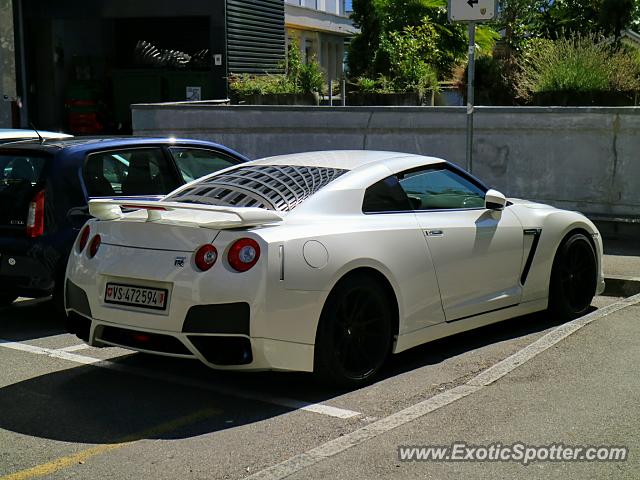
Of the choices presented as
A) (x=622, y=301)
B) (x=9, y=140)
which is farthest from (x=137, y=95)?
(x=622, y=301)

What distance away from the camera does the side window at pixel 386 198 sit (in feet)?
19.5

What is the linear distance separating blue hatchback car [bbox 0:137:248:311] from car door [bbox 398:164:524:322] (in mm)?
2720

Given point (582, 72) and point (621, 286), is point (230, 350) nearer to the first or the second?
point (621, 286)

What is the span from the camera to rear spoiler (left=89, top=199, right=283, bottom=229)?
5164mm

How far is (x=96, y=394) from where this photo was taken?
562 cm

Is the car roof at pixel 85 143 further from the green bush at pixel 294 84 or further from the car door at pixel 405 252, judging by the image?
the green bush at pixel 294 84

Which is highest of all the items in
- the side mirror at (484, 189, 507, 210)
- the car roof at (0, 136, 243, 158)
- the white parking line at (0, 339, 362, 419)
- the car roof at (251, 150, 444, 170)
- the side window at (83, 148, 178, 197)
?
the car roof at (0, 136, 243, 158)

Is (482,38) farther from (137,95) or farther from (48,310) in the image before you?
(48,310)

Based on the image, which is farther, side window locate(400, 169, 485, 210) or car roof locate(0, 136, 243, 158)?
car roof locate(0, 136, 243, 158)

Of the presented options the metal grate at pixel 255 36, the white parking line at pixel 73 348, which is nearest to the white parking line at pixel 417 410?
the white parking line at pixel 73 348

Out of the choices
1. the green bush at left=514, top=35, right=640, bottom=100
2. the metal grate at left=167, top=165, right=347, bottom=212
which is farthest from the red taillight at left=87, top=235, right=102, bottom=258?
the green bush at left=514, top=35, right=640, bottom=100

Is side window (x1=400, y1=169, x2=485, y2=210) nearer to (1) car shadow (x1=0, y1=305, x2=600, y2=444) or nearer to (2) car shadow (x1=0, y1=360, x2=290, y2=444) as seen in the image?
(1) car shadow (x1=0, y1=305, x2=600, y2=444)

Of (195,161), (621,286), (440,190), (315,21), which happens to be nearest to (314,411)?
(440,190)

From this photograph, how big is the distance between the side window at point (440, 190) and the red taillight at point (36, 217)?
302 centimetres
